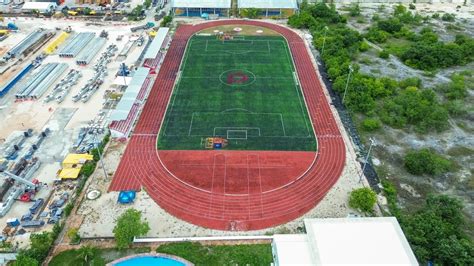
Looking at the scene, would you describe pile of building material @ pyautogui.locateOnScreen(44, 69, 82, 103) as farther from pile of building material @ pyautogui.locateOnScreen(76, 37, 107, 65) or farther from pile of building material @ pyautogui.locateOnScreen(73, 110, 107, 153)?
pile of building material @ pyautogui.locateOnScreen(73, 110, 107, 153)

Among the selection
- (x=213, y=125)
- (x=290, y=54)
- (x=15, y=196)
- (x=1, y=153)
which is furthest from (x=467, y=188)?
(x=1, y=153)

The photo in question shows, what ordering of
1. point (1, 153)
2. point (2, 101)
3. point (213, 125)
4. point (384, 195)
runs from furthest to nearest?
point (2, 101) < point (213, 125) < point (1, 153) < point (384, 195)

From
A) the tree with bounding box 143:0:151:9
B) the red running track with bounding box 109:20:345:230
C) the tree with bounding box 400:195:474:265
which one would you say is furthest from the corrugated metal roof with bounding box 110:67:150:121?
the tree with bounding box 400:195:474:265

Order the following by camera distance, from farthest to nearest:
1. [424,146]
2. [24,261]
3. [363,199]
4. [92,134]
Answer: [92,134], [424,146], [363,199], [24,261]

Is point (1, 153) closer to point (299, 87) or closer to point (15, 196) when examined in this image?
point (15, 196)

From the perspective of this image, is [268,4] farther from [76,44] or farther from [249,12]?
[76,44]

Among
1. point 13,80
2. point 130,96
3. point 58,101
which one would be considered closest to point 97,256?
point 130,96

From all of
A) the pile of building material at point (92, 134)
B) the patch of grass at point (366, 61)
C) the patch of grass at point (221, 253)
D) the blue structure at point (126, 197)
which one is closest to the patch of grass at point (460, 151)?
the patch of grass at point (366, 61)
